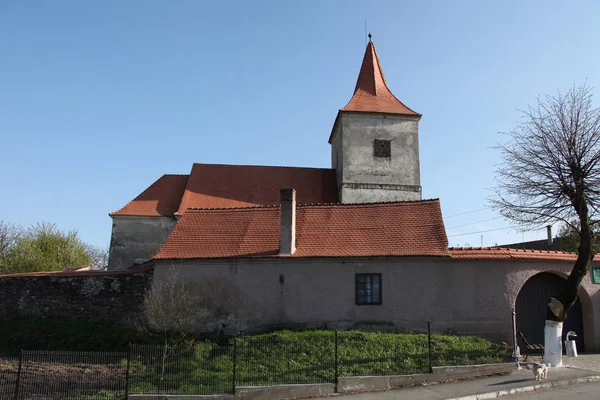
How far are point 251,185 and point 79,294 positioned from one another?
1288 centimetres

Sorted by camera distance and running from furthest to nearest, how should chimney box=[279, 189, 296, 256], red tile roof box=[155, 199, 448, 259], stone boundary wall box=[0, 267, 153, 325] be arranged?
stone boundary wall box=[0, 267, 153, 325] → chimney box=[279, 189, 296, 256] → red tile roof box=[155, 199, 448, 259]

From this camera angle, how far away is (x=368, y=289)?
17.4 meters

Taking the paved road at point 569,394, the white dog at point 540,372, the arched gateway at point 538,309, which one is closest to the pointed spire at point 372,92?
the arched gateway at point 538,309

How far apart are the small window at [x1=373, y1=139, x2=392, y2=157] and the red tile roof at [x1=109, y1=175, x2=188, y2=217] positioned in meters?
11.7

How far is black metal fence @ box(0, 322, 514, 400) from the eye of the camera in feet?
41.7

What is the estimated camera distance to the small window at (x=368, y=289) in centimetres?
1728

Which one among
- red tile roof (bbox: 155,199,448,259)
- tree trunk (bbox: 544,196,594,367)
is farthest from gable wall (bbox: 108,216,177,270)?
tree trunk (bbox: 544,196,594,367)

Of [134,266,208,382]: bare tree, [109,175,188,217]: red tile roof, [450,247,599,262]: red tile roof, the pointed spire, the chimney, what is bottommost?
[134,266,208,382]: bare tree

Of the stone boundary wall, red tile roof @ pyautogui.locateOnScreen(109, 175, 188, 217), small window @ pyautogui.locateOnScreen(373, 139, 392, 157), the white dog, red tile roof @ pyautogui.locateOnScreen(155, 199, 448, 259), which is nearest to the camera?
the white dog

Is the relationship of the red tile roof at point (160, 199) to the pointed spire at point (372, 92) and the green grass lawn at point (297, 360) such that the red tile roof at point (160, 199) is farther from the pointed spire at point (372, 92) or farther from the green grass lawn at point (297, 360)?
the green grass lawn at point (297, 360)

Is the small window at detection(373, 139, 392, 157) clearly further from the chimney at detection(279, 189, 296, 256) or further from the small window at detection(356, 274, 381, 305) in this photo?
the small window at detection(356, 274, 381, 305)

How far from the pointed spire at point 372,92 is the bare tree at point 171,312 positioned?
57.3ft

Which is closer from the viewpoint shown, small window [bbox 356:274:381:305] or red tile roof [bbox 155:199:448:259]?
small window [bbox 356:274:381:305]

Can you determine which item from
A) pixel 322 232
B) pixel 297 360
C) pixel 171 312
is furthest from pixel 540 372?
pixel 171 312
